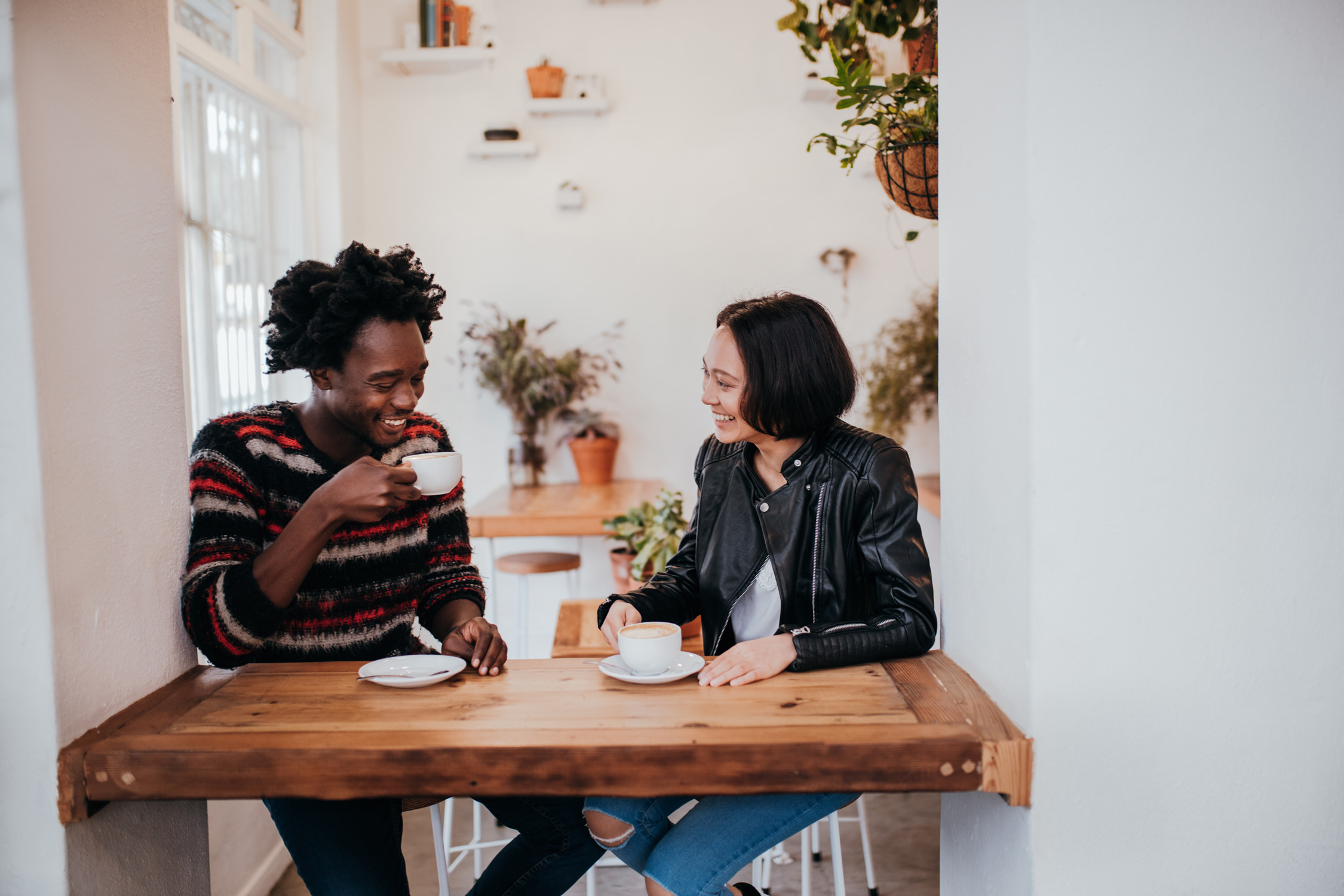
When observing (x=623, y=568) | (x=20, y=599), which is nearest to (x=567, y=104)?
(x=623, y=568)

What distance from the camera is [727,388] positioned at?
1.57m

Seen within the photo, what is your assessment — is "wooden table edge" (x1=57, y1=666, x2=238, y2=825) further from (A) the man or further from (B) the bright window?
(B) the bright window

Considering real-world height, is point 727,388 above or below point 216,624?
above

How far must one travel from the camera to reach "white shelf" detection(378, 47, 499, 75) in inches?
151

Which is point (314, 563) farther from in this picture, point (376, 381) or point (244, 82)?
point (244, 82)

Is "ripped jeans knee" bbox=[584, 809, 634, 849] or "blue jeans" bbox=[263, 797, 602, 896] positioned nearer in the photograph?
"blue jeans" bbox=[263, 797, 602, 896]

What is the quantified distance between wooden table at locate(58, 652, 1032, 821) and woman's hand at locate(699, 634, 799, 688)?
85 millimetres

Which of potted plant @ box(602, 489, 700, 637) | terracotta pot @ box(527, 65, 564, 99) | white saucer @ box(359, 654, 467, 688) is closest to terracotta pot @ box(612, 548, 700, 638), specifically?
potted plant @ box(602, 489, 700, 637)

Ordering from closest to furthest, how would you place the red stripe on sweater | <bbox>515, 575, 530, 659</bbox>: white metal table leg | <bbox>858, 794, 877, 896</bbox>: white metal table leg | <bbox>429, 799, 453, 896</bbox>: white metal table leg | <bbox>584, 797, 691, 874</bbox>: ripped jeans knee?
the red stripe on sweater, <bbox>584, 797, 691, 874</bbox>: ripped jeans knee, <bbox>429, 799, 453, 896</bbox>: white metal table leg, <bbox>858, 794, 877, 896</bbox>: white metal table leg, <bbox>515, 575, 530, 659</bbox>: white metal table leg

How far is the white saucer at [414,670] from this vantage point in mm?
1182

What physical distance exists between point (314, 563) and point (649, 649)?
58cm

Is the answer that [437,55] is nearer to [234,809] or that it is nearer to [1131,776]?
[234,809]

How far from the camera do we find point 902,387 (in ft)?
12.9

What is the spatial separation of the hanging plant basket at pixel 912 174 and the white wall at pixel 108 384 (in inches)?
43.4
